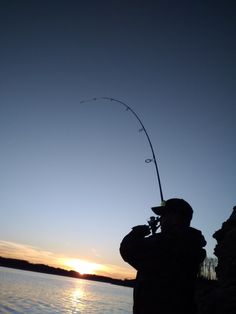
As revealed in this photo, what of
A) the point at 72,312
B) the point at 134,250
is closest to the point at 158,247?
the point at 134,250

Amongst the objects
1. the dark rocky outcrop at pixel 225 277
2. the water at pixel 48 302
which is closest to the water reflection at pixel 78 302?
the water at pixel 48 302

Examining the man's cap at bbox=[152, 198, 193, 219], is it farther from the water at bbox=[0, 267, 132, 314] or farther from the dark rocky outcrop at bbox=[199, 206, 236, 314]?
the water at bbox=[0, 267, 132, 314]

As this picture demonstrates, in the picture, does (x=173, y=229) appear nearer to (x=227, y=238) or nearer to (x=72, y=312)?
(x=227, y=238)

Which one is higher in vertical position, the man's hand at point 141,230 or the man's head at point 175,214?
the man's head at point 175,214

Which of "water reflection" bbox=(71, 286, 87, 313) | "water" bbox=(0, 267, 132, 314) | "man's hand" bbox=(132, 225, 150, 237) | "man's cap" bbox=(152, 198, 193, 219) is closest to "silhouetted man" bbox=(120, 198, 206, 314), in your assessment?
"man's hand" bbox=(132, 225, 150, 237)

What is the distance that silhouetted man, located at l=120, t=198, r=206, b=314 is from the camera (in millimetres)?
3162

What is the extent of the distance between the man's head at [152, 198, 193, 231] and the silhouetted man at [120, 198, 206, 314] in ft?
0.12

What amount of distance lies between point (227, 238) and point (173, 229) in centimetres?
1596

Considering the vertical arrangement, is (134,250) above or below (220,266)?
below

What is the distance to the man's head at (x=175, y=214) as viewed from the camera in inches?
138

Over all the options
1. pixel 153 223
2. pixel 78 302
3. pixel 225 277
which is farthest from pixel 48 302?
pixel 153 223

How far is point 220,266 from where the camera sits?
17797 millimetres

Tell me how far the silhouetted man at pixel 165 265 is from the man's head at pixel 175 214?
0.04 m

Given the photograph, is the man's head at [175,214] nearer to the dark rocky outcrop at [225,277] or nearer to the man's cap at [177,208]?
the man's cap at [177,208]
